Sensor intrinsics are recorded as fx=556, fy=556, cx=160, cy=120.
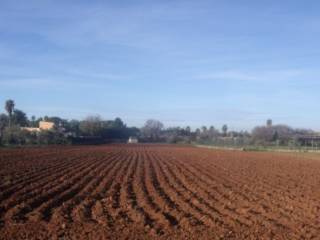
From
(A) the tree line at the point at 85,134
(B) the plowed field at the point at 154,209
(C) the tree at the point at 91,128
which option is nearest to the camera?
(B) the plowed field at the point at 154,209

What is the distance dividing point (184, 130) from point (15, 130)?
4252 inches

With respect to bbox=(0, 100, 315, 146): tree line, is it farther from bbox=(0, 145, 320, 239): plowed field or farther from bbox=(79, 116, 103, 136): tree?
bbox=(0, 145, 320, 239): plowed field

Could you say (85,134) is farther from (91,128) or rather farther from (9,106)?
(9,106)

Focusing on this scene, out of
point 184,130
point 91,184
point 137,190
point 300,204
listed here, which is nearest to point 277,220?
point 300,204

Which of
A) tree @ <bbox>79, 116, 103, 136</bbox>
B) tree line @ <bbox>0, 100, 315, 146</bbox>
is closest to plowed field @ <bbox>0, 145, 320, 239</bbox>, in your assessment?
tree line @ <bbox>0, 100, 315, 146</bbox>

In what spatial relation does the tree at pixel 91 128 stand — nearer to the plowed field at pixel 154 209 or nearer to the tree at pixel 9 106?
the tree at pixel 9 106

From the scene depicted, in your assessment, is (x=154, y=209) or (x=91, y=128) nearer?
(x=154, y=209)

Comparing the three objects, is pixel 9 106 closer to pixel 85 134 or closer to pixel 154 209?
pixel 85 134

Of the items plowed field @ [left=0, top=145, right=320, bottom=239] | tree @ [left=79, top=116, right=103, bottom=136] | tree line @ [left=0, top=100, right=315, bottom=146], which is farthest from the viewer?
tree @ [left=79, top=116, right=103, bottom=136]

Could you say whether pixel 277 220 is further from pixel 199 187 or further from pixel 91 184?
pixel 91 184

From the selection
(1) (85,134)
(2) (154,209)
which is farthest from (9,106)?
(2) (154,209)

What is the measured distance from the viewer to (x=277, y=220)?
13.4m

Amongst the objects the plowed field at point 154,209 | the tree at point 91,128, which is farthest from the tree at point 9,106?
the plowed field at point 154,209

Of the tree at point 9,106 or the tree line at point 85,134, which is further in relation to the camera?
the tree at point 9,106
